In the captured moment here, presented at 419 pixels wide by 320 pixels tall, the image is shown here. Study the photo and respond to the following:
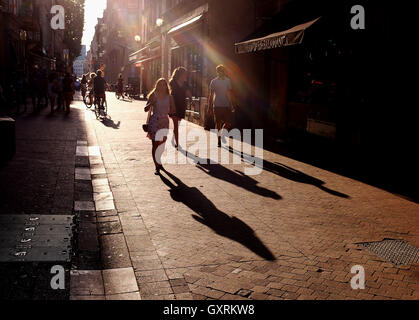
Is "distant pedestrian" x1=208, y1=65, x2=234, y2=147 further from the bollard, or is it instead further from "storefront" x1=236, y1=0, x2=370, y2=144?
the bollard

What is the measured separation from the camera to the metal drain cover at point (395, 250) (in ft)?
13.7

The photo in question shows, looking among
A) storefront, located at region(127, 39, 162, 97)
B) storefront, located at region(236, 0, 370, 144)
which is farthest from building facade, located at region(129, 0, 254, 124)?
storefront, located at region(127, 39, 162, 97)

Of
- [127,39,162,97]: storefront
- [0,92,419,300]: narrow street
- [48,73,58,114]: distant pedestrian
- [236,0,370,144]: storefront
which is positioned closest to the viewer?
[0,92,419,300]: narrow street

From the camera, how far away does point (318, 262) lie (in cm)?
404

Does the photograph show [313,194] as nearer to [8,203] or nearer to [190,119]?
[8,203]

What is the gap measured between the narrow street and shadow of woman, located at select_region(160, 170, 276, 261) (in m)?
0.01

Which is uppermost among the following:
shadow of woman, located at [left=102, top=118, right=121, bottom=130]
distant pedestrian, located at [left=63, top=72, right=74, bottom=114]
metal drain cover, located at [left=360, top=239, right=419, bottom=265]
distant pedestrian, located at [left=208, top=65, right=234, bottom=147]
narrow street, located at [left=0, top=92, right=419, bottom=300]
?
distant pedestrian, located at [left=63, top=72, right=74, bottom=114]

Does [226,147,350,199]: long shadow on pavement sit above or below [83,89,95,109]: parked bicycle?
below

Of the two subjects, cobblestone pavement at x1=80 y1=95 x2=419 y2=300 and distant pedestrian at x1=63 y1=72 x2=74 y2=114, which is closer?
cobblestone pavement at x1=80 y1=95 x2=419 y2=300

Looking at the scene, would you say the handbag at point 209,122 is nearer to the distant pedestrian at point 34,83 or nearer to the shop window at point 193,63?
the shop window at point 193,63

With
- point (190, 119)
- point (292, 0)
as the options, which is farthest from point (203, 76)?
point (292, 0)

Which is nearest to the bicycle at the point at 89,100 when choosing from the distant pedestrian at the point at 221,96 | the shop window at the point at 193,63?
the shop window at the point at 193,63

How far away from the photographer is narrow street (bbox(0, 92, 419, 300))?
3.49 m

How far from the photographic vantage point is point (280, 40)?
390 inches
